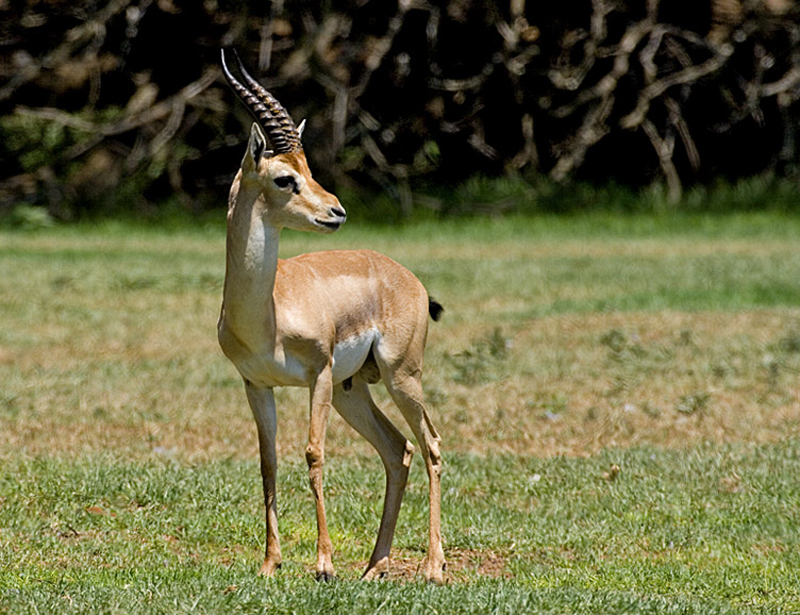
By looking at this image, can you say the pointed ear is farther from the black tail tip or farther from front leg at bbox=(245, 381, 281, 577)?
the black tail tip

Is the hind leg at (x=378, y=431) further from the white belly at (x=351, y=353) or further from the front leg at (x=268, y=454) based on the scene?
the front leg at (x=268, y=454)

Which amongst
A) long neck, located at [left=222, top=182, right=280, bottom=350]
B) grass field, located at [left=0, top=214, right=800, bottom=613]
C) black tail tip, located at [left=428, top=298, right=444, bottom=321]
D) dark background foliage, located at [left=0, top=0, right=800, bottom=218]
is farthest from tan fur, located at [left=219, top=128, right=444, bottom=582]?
dark background foliage, located at [left=0, top=0, right=800, bottom=218]

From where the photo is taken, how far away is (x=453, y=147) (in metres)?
19.9

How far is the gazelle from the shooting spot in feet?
17.5

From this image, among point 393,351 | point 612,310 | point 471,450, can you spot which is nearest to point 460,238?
point 612,310

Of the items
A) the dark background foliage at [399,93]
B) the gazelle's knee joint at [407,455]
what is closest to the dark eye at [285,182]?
the gazelle's knee joint at [407,455]

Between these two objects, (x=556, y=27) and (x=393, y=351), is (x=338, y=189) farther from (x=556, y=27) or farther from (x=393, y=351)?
(x=393, y=351)

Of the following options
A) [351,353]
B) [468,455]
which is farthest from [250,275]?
[468,455]

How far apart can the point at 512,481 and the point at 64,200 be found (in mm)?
12597

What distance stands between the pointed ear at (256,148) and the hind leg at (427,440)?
43.2 inches

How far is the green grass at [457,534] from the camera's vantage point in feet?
16.1

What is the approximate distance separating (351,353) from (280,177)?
0.84 metres

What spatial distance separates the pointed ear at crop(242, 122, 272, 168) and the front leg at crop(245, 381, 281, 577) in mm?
905

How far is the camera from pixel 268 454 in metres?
5.60
